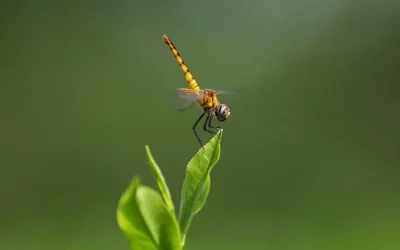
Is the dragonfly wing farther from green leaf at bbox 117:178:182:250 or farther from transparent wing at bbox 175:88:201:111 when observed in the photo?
green leaf at bbox 117:178:182:250

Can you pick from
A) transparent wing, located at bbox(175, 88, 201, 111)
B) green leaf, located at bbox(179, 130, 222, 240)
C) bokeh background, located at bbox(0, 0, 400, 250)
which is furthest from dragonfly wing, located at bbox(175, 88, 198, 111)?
bokeh background, located at bbox(0, 0, 400, 250)

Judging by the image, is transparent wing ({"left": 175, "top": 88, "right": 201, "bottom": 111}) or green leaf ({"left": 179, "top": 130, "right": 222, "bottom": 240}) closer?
green leaf ({"left": 179, "top": 130, "right": 222, "bottom": 240})

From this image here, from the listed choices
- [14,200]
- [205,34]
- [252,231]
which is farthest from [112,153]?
[205,34]

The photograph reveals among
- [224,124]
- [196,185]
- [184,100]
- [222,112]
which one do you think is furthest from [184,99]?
[224,124]

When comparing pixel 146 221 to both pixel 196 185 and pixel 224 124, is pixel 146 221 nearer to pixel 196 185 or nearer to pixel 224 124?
pixel 196 185

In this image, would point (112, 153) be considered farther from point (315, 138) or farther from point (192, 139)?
point (315, 138)

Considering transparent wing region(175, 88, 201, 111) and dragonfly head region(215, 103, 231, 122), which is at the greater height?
transparent wing region(175, 88, 201, 111)

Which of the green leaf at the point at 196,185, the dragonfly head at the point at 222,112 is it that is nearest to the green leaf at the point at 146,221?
the green leaf at the point at 196,185

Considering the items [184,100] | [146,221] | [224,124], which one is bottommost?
[146,221]
